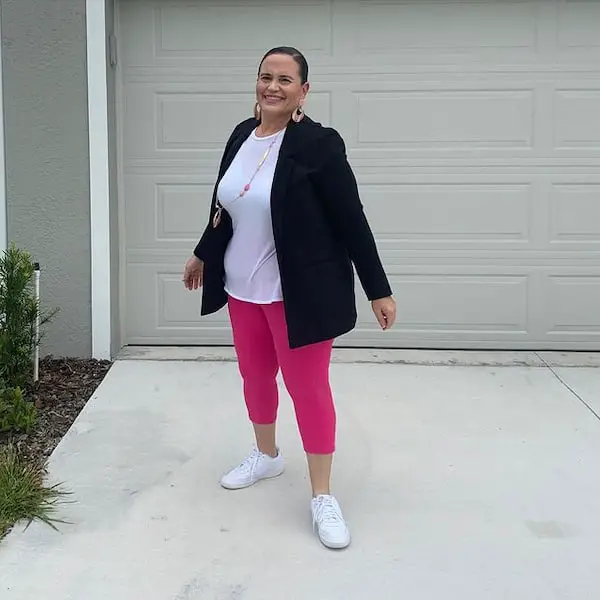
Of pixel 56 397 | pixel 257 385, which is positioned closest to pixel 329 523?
pixel 257 385

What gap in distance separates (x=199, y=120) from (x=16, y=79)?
3.61ft

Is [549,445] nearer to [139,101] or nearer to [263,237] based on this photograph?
[263,237]

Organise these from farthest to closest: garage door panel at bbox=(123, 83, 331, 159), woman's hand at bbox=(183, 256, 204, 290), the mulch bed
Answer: garage door panel at bbox=(123, 83, 331, 159)
the mulch bed
woman's hand at bbox=(183, 256, 204, 290)

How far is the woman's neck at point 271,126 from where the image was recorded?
2.83 metres

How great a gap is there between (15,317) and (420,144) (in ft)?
8.65

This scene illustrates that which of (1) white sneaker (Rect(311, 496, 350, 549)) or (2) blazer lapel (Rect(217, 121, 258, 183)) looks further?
(2) blazer lapel (Rect(217, 121, 258, 183))

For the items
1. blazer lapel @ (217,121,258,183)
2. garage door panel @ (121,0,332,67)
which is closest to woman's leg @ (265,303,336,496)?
blazer lapel @ (217,121,258,183)

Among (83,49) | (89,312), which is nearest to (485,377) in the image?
(89,312)

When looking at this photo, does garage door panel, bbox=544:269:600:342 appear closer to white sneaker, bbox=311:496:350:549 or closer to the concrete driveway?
the concrete driveway

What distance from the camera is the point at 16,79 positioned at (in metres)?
4.79

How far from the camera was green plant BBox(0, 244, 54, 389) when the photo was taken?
415cm

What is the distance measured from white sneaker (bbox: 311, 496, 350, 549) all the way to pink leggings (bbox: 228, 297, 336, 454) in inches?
7.2

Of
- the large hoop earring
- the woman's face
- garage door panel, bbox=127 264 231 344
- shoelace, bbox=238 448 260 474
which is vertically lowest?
shoelace, bbox=238 448 260 474

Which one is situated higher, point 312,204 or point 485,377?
point 312,204
